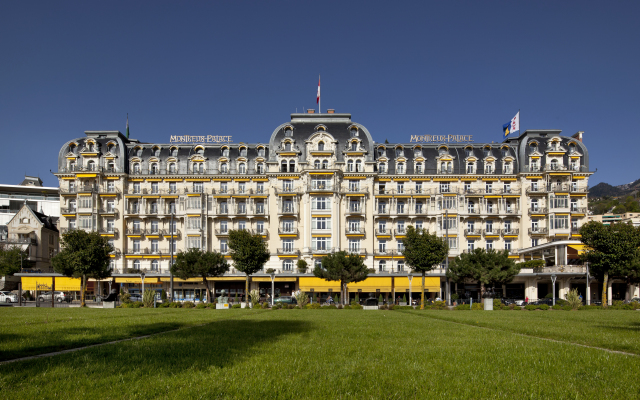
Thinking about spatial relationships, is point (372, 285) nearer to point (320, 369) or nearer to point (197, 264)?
point (197, 264)

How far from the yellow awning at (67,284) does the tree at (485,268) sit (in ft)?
163

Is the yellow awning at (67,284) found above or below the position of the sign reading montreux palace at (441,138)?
below

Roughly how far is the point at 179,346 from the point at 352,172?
55.4m

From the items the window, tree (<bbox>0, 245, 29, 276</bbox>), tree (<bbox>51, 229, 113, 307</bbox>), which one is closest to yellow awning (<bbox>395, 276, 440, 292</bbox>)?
the window

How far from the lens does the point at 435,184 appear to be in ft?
224

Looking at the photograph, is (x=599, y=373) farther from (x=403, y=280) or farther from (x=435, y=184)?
(x=435, y=184)

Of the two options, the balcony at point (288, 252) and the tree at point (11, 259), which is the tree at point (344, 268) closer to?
the balcony at point (288, 252)

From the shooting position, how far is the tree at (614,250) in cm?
4678

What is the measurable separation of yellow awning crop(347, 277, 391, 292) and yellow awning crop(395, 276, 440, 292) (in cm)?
134

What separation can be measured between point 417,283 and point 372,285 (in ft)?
20.0

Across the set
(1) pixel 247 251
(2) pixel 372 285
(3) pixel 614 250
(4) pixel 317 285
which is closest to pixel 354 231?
(2) pixel 372 285

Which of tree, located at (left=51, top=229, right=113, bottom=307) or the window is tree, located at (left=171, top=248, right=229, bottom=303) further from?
the window

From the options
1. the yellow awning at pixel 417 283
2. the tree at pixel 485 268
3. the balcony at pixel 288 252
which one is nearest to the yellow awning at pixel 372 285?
the yellow awning at pixel 417 283

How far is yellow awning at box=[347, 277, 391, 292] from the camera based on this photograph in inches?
2488
